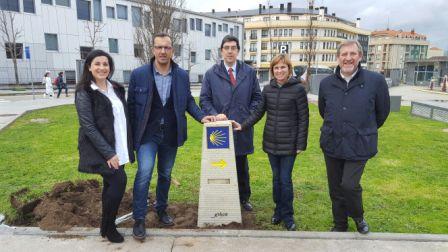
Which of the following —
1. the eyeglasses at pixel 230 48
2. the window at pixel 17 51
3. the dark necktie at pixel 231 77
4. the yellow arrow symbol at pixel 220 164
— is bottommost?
the yellow arrow symbol at pixel 220 164

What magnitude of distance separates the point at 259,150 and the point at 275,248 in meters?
4.49

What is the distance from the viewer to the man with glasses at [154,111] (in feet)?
11.9

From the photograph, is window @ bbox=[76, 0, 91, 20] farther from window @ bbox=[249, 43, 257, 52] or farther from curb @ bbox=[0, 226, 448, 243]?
window @ bbox=[249, 43, 257, 52]

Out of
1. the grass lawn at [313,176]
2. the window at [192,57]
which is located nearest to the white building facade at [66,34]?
the window at [192,57]

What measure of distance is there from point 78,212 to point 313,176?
3683 mm

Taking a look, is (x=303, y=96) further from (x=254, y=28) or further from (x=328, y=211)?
→ (x=254, y=28)

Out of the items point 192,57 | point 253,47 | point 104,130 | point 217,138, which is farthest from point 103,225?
point 253,47

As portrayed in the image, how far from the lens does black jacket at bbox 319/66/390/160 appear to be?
3467 mm

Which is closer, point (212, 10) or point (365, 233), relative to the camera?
point (365, 233)

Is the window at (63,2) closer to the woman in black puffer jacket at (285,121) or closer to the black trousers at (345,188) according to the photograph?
the woman in black puffer jacket at (285,121)

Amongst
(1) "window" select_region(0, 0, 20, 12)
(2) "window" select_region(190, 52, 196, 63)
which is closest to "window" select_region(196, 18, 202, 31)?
(2) "window" select_region(190, 52, 196, 63)

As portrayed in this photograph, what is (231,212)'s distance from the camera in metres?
3.97

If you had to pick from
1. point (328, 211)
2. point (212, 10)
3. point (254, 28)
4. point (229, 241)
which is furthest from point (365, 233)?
point (212, 10)

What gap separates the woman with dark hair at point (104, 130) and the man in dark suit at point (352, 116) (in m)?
2.09
